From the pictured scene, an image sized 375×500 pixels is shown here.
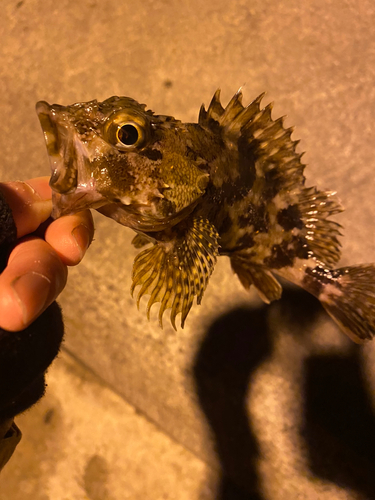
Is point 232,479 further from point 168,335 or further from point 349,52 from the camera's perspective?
point 349,52

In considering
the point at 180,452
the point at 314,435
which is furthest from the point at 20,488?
the point at 314,435

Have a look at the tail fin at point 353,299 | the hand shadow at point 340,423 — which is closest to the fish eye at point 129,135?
the tail fin at point 353,299

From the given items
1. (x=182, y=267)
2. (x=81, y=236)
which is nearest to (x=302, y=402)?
(x=182, y=267)

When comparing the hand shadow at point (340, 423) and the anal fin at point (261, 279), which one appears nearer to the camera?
the anal fin at point (261, 279)

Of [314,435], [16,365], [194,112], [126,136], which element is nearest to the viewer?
[126,136]

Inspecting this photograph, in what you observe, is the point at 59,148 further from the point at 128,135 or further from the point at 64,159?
the point at 128,135

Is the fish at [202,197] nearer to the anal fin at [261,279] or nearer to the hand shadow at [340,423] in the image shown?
the anal fin at [261,279]
